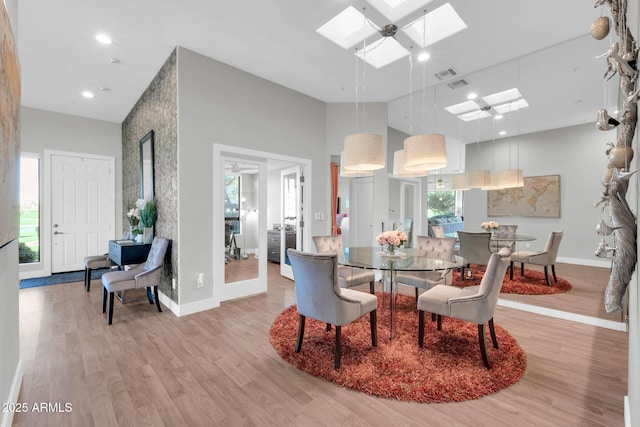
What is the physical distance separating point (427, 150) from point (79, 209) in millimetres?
6812

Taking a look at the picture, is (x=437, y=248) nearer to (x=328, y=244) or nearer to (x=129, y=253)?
(x=328, y=244)

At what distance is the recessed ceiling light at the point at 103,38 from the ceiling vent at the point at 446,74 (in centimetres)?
420

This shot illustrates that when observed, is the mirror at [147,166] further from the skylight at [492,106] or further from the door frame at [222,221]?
the skylight at [492,106]

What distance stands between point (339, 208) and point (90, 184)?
552 centimetres

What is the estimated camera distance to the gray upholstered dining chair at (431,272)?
3211mm

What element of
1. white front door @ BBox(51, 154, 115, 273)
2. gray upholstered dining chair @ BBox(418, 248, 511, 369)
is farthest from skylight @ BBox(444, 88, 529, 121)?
white front door @ BBox(51, 154, 115, 273)

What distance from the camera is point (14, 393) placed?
181cm

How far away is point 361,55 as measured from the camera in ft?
11.8

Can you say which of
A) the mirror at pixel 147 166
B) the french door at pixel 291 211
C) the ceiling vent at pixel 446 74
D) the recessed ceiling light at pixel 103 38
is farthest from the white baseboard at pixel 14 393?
the ceiling vent at pixel 446 74

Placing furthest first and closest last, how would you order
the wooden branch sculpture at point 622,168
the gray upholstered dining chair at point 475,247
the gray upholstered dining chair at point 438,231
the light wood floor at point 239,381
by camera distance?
the gray upholstered dining chair at point 438,231 < the gray upholstered dining chair at point 475,247 < the light wood floor at point 239,381 < the wooden branch sculpture at point 622,168

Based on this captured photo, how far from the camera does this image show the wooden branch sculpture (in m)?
0.99

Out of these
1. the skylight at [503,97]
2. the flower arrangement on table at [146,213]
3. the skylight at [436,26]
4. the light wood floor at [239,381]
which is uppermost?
the skylight at [436,26]

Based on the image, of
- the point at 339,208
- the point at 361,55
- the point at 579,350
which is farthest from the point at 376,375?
the point at 339,208

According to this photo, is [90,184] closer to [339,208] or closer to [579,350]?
[339,208]
